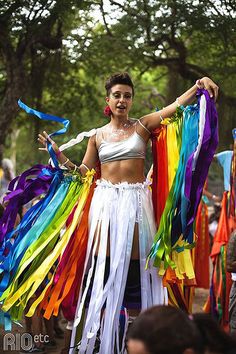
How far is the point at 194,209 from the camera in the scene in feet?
11.4

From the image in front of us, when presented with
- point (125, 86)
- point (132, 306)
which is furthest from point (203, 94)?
point (132, 306)

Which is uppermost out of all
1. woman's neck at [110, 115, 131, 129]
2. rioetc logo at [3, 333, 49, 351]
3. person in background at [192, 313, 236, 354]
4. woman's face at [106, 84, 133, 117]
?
woman's face at [106, 84, 133, 117]

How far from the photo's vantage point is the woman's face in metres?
3.77

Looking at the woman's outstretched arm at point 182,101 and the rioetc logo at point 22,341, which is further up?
the woman's outstretched arm at point 182,101

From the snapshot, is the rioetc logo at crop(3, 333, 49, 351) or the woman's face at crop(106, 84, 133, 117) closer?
the woman's face at crop(106, 84, 133, 117)

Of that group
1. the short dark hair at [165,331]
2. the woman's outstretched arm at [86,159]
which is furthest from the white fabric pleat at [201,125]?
the short dark hair at [165,331]

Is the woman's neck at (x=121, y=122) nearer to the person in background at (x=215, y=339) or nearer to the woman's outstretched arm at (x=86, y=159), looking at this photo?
the woman's outstretched arm at (x=86, y=159)

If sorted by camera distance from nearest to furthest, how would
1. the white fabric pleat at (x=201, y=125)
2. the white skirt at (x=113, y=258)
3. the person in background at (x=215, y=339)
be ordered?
the person in background at (x=215, y=339) < the white fabric pleat at (x=201, y=125) < the white skirt at (x=113, y=258)

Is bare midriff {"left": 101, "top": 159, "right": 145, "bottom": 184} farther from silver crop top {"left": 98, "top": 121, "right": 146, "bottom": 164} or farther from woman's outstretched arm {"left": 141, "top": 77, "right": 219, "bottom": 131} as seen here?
woman's outstretched arm {"left": 141, "top": 77, "right": 219, "bottom": 131}

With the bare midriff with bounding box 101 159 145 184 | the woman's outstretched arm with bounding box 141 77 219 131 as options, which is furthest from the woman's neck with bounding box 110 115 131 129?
the bare midriff with bounding box 101 159 145 184

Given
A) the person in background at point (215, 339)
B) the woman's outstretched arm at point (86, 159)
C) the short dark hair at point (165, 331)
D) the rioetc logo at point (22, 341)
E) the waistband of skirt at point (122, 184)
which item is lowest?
the rioetc logo at point (22, 341)

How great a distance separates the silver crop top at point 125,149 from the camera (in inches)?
145

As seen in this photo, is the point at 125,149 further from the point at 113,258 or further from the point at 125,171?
the point at 113,258

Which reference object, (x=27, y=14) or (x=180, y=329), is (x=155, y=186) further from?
(x=27, y=14)
